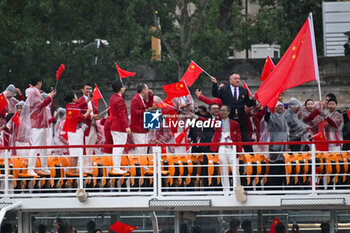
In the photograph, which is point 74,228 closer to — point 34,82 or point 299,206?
point 34,82

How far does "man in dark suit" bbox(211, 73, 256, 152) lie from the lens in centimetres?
1911

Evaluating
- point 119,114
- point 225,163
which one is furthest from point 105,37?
point 225,163

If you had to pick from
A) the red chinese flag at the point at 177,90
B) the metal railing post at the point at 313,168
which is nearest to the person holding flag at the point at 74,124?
the red chinese flag at the point at 177,90

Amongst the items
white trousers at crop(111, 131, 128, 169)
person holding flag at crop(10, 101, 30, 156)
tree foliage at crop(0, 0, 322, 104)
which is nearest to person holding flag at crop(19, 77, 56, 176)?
person holding flag at crop(10, 101, 30, 156)

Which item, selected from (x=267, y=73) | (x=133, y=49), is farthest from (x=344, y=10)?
(x=267, y=73)

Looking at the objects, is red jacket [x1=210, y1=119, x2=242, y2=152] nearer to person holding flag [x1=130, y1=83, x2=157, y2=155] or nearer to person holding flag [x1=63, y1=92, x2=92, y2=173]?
person holding flag [x1=130, y1=83, x2=157, y2=155]

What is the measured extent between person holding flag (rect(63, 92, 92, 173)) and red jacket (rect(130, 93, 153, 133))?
965 millimetres

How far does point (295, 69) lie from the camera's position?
62.2 ft

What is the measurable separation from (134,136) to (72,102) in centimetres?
159

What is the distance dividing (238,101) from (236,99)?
6cm

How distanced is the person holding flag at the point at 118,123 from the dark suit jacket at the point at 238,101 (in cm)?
187

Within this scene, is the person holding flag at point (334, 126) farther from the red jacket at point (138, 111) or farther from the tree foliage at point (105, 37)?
the tree foliage at point (105, 37)

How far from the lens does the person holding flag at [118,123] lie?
62.3 ft

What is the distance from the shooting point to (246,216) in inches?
727
